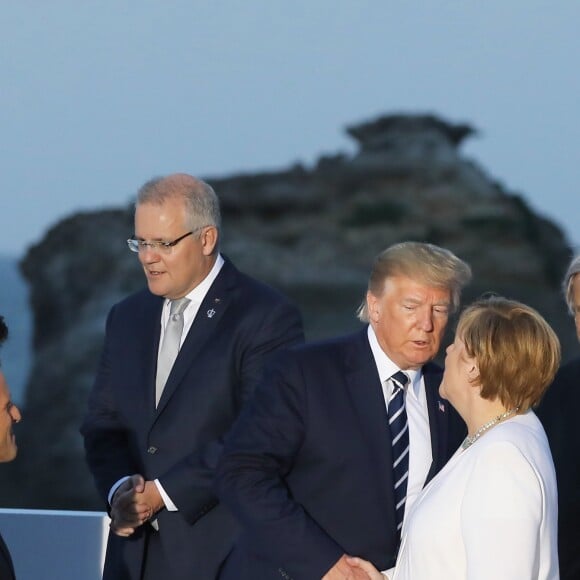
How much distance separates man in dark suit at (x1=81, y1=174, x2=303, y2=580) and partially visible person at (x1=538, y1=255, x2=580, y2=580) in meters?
0.67

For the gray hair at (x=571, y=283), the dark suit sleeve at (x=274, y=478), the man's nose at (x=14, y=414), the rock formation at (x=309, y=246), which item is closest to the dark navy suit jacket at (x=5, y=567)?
the man's nose at (x=14, y=414)

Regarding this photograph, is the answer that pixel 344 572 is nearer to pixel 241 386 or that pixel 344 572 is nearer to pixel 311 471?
pixel 311 471

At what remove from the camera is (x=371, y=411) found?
8.54 feet

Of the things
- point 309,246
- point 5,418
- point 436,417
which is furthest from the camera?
point 309,246

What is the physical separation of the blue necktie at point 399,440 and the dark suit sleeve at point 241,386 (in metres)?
0.47

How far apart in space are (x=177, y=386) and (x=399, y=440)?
682 mm

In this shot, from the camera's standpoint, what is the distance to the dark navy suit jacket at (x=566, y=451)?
2910 millimetres

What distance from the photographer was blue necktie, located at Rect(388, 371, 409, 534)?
2.58 meters

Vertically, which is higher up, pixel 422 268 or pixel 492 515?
pixel 422 268

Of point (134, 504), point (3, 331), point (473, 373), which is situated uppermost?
point (3, 331)

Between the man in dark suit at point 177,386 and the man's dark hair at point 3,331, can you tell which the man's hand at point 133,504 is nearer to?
the man in dark suit at point 177,386

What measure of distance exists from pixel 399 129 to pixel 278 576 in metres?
10.8

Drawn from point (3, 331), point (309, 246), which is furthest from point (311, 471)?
point (309, 246)

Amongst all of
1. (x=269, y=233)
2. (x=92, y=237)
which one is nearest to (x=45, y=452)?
(x=92, y=237)
